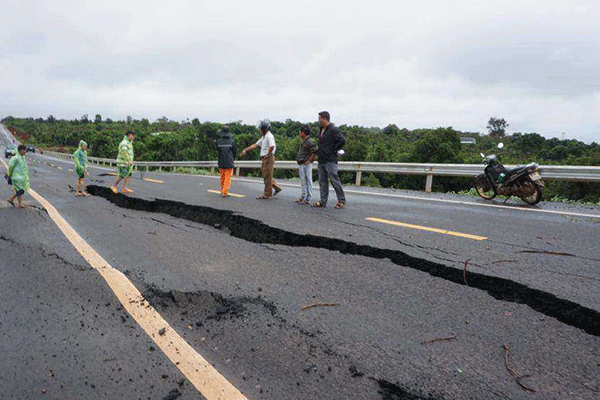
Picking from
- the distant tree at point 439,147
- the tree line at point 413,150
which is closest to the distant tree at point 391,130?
the tree line at point 413,150

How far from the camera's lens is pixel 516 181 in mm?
9133

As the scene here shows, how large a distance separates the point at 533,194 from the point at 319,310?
288 inches

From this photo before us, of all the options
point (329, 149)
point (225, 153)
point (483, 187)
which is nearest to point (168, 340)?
point (329, 149)

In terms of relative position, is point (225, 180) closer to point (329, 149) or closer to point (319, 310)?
point (329, 149)

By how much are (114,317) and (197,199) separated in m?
6.67

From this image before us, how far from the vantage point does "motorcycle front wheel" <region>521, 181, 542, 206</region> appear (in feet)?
28.9

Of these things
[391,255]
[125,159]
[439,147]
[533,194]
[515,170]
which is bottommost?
[391,255]

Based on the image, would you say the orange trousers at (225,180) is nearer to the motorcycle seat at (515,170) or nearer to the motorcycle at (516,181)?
the motorcycle at (516,181)

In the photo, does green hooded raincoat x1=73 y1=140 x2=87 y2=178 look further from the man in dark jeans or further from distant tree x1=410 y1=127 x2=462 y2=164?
distant tree x1=410 y1=127 x2=462 y2=164

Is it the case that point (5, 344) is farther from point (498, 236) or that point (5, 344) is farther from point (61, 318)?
point (498, 236)

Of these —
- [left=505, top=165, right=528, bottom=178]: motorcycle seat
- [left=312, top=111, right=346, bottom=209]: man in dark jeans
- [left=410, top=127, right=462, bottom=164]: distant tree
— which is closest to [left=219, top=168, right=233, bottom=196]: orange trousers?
[left=312, top=111, right=346, bottom=209]: man in dark jeans

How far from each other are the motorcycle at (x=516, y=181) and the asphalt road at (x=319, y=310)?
8.07 ft

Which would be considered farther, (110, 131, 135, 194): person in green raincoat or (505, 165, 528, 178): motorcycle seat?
(110, 131, 135, 194): person in green raincoat

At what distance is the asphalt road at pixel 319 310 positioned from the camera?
2.48 m
